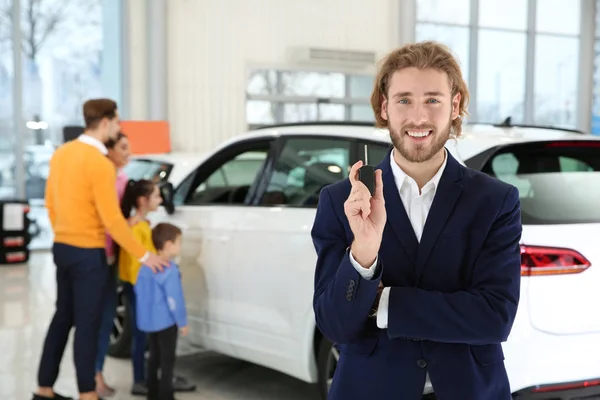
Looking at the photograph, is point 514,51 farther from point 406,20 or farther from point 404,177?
point 404,177

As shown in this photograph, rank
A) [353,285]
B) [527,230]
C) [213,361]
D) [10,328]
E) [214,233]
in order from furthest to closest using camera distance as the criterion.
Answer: [10,328]
[213,361]
[214,233]
[527,230]
[353,285]

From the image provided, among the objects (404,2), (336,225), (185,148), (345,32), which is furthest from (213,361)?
(404,2)

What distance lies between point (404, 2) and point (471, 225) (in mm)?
12825

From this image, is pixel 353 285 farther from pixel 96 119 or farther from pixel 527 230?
pixel 96 119

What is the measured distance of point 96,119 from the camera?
4.07 meters

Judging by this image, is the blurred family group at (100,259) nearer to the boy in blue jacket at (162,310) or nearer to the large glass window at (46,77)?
the boy in blue jacket at (162,310)

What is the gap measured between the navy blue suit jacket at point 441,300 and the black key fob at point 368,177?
0.53 feet

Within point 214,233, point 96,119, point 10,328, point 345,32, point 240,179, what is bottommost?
point 10,328

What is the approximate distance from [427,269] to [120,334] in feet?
12.8

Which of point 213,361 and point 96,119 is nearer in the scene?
point 96,119

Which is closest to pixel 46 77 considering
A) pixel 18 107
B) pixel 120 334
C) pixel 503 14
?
pixel 18 107

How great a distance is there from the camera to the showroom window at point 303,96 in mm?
13039

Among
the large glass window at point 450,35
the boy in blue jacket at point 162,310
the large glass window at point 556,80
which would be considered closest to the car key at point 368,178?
the boy in blue jacket at point 162,310

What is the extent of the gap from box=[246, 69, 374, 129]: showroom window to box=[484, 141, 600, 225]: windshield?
31.8ft
